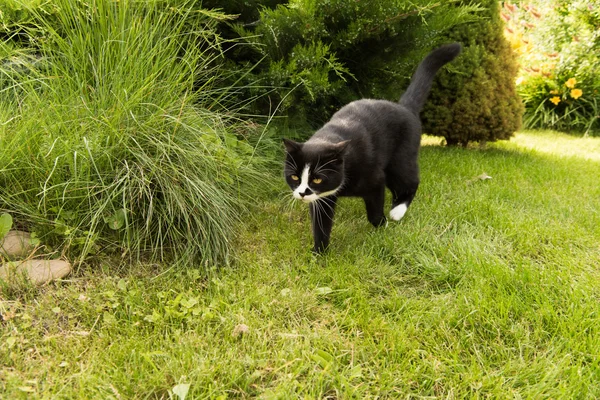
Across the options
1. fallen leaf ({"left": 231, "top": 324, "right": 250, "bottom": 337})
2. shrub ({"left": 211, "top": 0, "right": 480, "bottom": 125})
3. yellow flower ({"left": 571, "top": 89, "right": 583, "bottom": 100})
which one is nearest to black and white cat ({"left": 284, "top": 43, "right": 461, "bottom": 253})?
shrub ({"left": 211, "top": 0, "right": 480, "bottom": 125})

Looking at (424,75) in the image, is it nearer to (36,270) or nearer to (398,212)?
(398,212)

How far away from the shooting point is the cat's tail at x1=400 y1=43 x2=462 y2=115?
9.89ft

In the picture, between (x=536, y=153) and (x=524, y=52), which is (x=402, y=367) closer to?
(x=536, y=153)

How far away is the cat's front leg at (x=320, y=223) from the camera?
231cm

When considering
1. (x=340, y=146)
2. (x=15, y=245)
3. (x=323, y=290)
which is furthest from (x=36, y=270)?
(x=340, y=146)

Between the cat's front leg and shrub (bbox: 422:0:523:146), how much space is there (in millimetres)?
2658

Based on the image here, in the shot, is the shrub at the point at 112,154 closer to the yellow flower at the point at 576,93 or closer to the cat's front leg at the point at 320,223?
the cat's front leg at the point at 320,223

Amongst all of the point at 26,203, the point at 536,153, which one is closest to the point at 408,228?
the point at 26,203

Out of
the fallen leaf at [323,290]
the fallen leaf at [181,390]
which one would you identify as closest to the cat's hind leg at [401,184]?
the fallen leaf at [323,290]

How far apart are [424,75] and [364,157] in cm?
110

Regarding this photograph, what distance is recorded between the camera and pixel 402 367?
1486 mm

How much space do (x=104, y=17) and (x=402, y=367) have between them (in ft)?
7.55

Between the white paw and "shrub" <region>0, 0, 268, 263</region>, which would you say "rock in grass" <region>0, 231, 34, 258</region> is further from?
the white paw

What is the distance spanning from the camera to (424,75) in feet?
10.1
